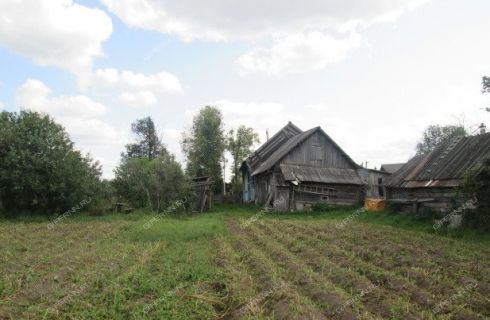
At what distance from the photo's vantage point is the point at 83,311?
779 cm

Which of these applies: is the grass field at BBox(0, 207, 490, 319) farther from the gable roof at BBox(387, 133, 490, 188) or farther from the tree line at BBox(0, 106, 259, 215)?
the tree line at BBox(0, 106, 259, 215)

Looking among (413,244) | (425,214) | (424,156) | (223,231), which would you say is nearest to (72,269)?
(223,231)

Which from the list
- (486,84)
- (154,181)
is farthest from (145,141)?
(486,84)

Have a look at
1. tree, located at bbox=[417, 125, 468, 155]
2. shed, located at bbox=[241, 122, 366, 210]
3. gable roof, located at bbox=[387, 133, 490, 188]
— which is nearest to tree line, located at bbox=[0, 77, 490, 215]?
shed, located at bbox=[241, 122, 366, 210]

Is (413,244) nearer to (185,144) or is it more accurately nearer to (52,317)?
(52,317)

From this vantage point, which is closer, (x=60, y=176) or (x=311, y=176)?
(x=60, y=176)

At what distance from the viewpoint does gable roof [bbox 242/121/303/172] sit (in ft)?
128

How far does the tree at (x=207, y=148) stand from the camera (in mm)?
45375

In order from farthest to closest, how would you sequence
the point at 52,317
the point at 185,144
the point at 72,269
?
1. the point at 185,144
2. the point at 72,269
3. the point at 52,317

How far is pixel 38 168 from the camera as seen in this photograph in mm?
24719

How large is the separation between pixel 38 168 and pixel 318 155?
19.2 metres

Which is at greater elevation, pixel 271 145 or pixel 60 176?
pixel 271 145

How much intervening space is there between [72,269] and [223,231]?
26.4ft

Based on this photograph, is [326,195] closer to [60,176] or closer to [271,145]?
[271,145]
